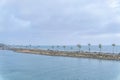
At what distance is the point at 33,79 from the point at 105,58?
76.2 metres

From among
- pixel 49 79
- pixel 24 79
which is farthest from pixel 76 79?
pixel 24 79

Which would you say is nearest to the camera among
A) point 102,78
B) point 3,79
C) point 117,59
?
point 3,79

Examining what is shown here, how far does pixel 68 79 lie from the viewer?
7231 cm

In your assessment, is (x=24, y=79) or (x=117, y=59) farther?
(x=117, y=59)

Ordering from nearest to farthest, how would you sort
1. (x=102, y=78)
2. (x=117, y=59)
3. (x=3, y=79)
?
(x=3, y=79), (x=102, y=78), (x=117, y=59)

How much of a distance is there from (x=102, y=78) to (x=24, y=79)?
67.9 ft

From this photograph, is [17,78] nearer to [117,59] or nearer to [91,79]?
[91,79]

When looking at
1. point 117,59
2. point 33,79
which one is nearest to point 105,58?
point 117,59

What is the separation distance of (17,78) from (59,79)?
35.1 ft

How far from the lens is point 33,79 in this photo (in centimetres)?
7119

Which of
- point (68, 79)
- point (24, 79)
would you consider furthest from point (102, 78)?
point (24, 79)

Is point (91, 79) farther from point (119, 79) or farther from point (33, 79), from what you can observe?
point (33, 79)

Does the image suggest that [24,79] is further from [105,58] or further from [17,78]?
[105,58]

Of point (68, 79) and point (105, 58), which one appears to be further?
point (105, 58)
